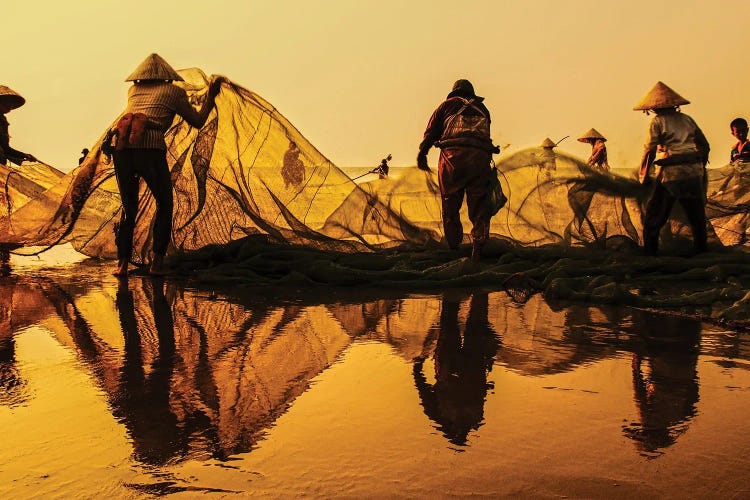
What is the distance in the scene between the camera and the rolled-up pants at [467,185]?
327 inches

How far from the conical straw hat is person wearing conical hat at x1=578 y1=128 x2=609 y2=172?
10.6 m

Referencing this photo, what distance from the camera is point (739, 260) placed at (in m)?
7.59

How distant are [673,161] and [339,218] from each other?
11.2 ft

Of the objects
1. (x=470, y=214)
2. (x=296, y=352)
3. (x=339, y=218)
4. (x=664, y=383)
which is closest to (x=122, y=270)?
(x=339, y=218)

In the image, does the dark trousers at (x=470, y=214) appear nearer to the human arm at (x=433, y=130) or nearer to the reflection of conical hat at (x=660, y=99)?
the human arm at (x=433, y=130)

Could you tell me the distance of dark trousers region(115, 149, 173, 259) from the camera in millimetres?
7516

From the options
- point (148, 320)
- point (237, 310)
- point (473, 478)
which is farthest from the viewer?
point (237, 310)

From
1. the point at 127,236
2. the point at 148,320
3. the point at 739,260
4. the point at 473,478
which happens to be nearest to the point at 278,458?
the point at 473,478

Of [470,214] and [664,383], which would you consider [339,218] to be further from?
[664,383]

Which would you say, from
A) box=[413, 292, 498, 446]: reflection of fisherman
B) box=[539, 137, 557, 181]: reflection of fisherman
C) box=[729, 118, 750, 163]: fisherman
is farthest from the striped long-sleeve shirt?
box=[729, 118, 750, 163]: fisherman

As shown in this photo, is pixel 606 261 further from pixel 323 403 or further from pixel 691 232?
pixel 323 403

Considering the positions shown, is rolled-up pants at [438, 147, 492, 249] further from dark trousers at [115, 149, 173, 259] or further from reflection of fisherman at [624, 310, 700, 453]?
reflection of fisherman at [624, 310, 700, 453]

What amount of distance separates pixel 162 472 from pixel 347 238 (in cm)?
679

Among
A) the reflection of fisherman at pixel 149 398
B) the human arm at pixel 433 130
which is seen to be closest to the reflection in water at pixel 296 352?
the reflection of fisherman at pixel 149 398
